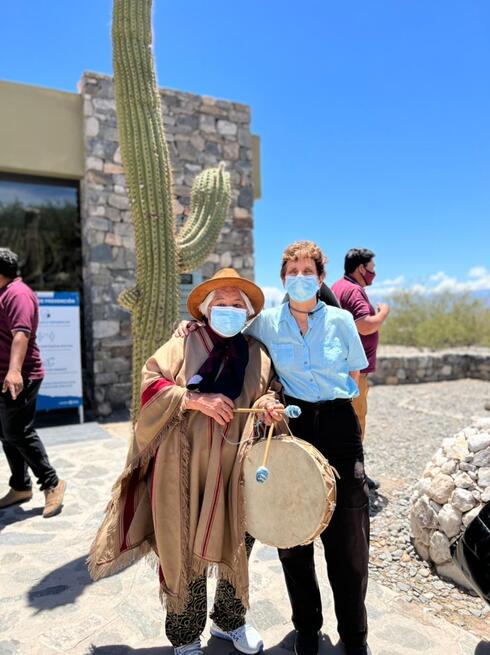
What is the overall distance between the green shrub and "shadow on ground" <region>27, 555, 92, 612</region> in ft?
44.9

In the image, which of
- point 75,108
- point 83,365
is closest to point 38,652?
point 83,365

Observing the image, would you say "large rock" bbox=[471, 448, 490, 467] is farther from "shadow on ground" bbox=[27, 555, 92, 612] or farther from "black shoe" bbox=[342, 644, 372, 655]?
"shadow on ground" bbox=[27, 555, 92, 612]

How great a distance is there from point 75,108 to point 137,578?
7.19 m

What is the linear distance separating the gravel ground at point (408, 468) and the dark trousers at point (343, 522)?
2.46 feet

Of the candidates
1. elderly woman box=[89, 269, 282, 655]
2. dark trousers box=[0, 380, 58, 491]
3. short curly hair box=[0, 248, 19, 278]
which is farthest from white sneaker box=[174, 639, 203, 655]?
short curly hair box=[0, 248, 19, 278]

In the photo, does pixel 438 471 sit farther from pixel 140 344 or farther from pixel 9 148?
pixel 9 148

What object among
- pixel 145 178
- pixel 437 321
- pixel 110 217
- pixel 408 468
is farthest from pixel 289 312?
pixel 437 321

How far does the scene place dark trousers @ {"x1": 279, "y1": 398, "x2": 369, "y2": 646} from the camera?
2.00 metres

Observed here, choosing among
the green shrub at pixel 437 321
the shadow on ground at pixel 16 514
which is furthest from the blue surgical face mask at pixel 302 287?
the green shrub at pixel 437 321

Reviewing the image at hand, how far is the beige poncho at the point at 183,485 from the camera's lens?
1879 millimetres

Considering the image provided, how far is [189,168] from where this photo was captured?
8445 mm

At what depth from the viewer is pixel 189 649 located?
6.57 feet

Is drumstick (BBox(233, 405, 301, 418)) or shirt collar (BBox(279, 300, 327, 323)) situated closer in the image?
drumstick (BBox(233, 405, 301, 418))

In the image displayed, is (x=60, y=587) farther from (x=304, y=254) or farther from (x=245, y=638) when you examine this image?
(x=304, y=254)
